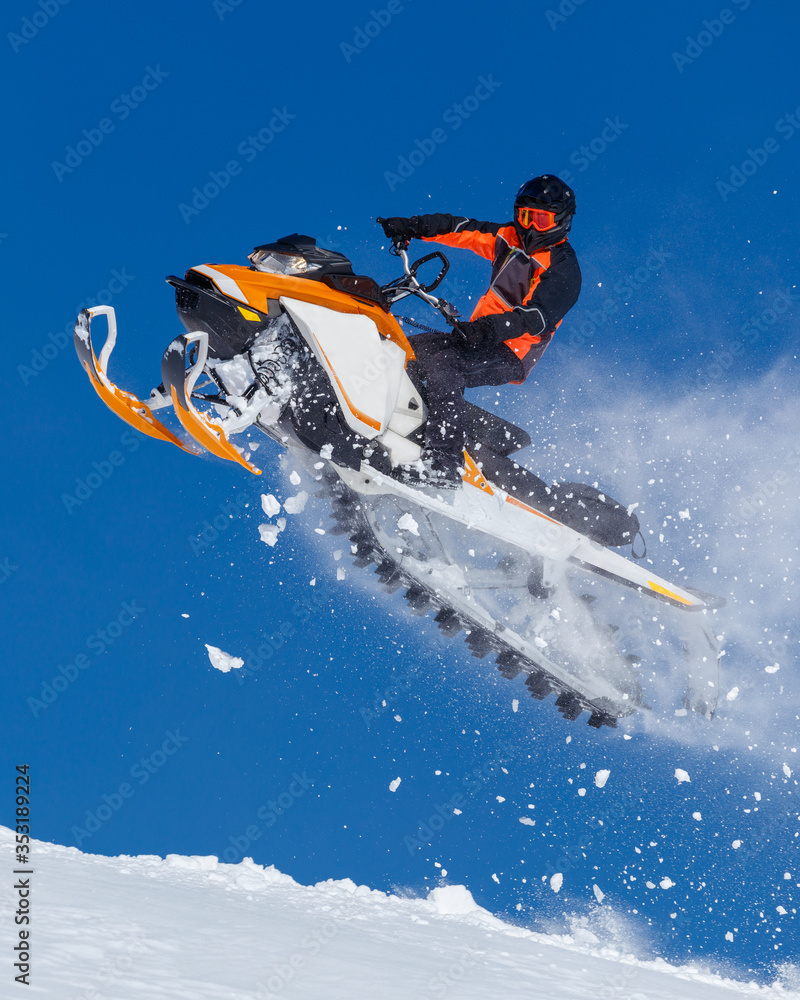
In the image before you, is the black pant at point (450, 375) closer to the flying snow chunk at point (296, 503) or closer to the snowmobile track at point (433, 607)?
the snowmobile track at point (433, 607)

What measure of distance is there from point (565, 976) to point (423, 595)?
2267 millimetres

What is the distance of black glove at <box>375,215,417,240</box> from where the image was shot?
4.59 meters

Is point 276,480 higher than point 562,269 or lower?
lower

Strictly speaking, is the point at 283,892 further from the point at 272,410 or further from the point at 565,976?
the point at 272,410

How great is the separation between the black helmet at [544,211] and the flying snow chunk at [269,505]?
2.17 m

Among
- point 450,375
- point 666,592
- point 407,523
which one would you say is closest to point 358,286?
point 450,375

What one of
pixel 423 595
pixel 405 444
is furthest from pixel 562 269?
pixel 423 595

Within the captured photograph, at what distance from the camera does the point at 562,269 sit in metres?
4.66

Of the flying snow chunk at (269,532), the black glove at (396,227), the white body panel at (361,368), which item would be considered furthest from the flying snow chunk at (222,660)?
the black glove at (396,227)

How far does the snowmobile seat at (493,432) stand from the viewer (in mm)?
5188

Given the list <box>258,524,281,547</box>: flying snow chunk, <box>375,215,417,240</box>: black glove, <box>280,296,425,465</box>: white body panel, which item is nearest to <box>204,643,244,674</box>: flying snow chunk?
<box>258,524,281,547</box>: flying snow chunk

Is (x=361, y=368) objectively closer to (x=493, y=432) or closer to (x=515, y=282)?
(x=515, y=282)

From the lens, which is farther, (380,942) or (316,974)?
(380,942)

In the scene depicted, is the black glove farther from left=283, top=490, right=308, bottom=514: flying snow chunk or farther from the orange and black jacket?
left=283, top=490, right=308, bottom=514: flying snow chunk
